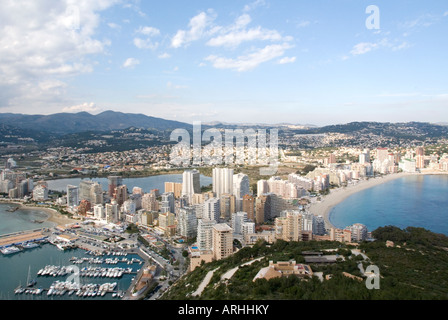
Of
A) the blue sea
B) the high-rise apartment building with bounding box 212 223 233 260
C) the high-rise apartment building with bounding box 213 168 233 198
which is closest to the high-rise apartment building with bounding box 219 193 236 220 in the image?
the high-rise apartment building with bounding box 213 168 233 198

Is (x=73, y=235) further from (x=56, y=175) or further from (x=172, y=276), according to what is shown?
(x=56, y=175)

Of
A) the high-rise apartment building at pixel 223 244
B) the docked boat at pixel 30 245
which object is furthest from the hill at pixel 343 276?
the docked boat at pixel 30 245

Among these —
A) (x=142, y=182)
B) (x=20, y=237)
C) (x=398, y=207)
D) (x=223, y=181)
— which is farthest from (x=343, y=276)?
(x=142, y=182)

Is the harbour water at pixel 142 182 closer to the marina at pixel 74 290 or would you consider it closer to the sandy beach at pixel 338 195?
the sandy beach at pixel 338 195

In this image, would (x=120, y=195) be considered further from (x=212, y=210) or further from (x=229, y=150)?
(x=229, y=150)

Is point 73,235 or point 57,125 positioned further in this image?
point 57,125

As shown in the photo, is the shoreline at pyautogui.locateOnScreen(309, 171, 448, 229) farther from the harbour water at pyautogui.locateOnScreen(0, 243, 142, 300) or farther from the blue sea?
the harbour water at pyautogui.locateOnScreen(0, 243, 142, 300)
